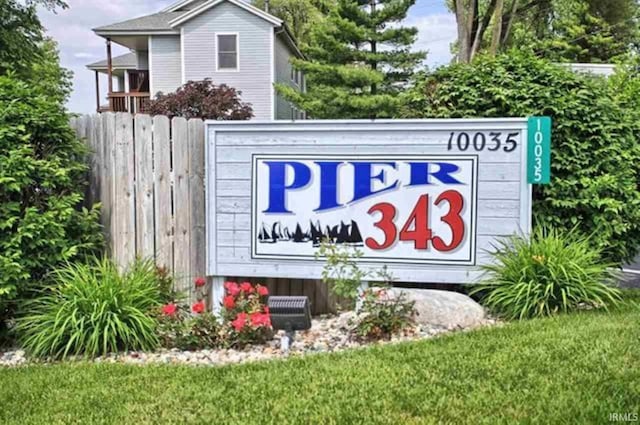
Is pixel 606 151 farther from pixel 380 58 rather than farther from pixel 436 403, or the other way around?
pixel 380 58

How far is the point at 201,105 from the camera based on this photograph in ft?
47.5

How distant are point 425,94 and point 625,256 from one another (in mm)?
2293

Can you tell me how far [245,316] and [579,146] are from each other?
3105 mm

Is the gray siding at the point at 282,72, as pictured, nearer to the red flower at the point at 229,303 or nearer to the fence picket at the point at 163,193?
the fence picket at the point at 163,193

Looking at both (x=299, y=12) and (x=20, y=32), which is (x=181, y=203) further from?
(x=299, y=12)

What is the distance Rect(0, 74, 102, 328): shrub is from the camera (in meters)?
4.05

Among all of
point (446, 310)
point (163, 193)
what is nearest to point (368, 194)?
point (446, 310)

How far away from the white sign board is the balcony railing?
59.6ft

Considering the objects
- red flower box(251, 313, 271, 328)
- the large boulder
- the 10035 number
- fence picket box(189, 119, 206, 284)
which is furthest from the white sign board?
red flower box(251, 313, 271, 328)

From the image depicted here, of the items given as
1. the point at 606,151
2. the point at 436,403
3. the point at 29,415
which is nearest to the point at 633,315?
the point at 606,151

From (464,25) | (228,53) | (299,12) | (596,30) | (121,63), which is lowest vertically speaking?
(464,25)

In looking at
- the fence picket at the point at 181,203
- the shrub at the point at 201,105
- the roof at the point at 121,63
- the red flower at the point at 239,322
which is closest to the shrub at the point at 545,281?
the red flower at the point at 239,322

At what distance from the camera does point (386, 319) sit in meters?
4.01

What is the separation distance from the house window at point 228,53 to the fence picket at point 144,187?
16.7 m
